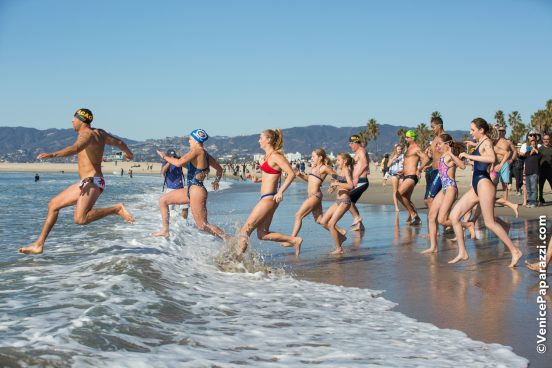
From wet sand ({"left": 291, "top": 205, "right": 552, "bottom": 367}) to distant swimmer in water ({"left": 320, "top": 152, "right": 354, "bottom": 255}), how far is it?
1.01 ft

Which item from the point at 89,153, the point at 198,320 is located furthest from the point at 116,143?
the point at 198,320

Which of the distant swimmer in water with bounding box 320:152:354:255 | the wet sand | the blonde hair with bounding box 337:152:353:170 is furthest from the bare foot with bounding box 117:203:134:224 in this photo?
the blonde hair with bounding box 337:152:353:170

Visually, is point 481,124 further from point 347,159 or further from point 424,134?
point 424,134

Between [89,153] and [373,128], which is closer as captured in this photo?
[89,153]

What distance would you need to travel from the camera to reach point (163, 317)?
18.0ft

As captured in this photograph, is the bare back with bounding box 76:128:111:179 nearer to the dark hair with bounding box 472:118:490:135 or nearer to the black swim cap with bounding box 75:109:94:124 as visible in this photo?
the black swim cap with bounding box 75:109:94:124

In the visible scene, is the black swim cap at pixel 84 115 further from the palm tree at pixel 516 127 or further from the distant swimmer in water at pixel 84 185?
the palm tree at pixel 516 127

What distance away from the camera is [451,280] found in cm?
714

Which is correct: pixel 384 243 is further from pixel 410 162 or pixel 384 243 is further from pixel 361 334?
pixel 361 334

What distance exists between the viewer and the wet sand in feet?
17.0

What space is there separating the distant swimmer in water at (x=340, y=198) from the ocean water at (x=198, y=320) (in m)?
0.86

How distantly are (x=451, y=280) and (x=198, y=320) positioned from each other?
3.18m

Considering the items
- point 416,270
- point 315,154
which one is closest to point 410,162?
point 315,154

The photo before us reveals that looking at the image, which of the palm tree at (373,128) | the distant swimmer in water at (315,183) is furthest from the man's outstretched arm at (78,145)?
the palm tree at (373,128)
